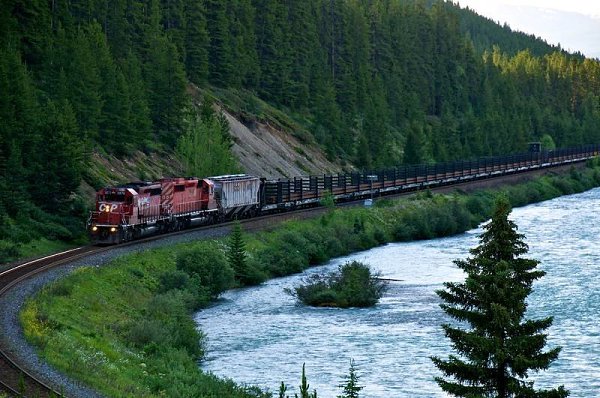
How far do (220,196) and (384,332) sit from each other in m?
25.9

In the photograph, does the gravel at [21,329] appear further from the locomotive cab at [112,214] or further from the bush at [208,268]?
the bush at [208,268]

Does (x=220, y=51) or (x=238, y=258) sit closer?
(x=238, y=258)

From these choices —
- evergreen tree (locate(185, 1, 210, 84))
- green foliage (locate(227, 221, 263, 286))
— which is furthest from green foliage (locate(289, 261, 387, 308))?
evergreen tree (locate(185, 1, 210, 84))

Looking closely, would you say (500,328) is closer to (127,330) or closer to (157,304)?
(127,330)

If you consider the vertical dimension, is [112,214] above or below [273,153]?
below

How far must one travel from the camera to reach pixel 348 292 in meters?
49.7

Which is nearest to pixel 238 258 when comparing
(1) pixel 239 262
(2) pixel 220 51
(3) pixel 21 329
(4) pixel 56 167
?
(1) pixel 239 262

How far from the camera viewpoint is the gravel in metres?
26.3

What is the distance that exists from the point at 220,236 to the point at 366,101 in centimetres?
8846

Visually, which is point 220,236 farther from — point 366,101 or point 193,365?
point 366,101

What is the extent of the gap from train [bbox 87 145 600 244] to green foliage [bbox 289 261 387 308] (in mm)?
10870

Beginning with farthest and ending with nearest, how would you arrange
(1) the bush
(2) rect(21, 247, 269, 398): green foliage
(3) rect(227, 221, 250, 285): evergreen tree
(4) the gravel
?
1. (3) rect(227, 221, 250, 285): evergreen tree
2. (1) the bush
3. (2) rect(21, 247, 269, 398): green foliage
4. (4) the gravel

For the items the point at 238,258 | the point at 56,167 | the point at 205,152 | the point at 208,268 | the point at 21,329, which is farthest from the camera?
the point at 205,152

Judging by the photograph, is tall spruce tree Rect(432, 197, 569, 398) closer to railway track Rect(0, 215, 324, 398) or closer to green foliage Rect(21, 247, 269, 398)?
green foliage Rect(21, 247, 269, 398)
